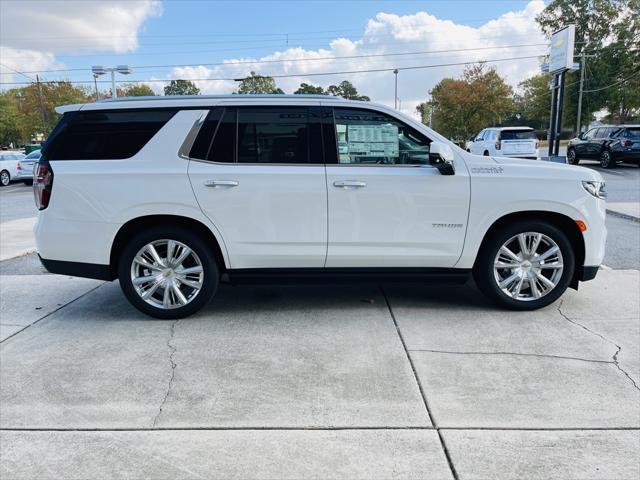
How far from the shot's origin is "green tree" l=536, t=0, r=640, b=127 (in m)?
46.4

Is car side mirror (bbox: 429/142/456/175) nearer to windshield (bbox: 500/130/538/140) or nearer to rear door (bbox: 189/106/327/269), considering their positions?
rear door (bbox: 189/106/327/269)

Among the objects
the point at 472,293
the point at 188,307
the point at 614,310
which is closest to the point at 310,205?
the point at 188,307

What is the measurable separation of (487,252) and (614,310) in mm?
1410

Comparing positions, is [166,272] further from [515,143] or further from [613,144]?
[613,144]

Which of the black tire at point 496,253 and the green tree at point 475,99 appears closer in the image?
the black tire at point 496,253

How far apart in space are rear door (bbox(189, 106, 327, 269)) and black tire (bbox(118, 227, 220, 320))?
0.69 ft

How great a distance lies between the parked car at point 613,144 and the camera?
2039 cm

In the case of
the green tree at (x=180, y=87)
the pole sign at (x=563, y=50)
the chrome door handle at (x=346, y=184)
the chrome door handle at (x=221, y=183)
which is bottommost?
the chrome door handle at (x=346, y=184)

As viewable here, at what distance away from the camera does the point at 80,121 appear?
444cm

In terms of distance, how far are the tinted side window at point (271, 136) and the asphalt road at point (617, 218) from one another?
15.1 feet

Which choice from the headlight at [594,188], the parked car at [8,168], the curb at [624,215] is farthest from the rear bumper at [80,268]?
the parked car at [8,168]

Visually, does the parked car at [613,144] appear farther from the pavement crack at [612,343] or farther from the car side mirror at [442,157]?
the car side mirror at [442,157]

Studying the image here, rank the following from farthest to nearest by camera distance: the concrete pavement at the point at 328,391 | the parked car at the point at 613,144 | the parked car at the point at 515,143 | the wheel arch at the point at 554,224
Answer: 1. the parked car at the point at 515,143
2. the parked car at the point at 613,144
3. the wheel arch at the point at 554,224
4. the concrete pavement at the point at 328,391

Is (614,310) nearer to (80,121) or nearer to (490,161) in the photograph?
(490,161)
